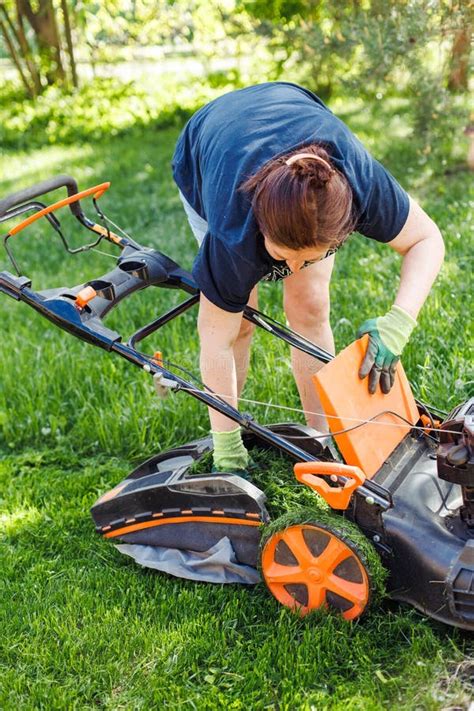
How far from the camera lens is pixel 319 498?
266cm

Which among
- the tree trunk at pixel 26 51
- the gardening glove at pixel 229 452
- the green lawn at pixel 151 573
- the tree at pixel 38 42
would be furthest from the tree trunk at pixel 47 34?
the gardening glove at pixel 229 452

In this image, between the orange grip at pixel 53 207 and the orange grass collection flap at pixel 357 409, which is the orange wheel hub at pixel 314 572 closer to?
the orange grass collection flap at pixel 357 409

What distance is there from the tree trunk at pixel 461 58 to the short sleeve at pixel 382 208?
315cm

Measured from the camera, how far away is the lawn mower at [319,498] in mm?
2295

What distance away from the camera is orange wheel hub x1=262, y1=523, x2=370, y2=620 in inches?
92.4

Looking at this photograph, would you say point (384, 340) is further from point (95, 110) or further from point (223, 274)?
point (95, 110)

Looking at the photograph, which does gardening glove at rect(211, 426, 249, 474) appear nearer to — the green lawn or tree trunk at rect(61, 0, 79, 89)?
the green lawn

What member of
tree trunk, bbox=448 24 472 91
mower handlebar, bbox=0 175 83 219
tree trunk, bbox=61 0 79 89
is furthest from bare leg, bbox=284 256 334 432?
tree trunk, bbox=61 0 79 89

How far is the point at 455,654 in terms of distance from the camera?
2.26 metres

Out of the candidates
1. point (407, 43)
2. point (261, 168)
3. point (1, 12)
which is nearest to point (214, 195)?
point (261, 168)

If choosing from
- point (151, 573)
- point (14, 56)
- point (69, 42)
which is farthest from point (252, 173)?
point (14, 56)

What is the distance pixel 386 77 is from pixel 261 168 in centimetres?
384

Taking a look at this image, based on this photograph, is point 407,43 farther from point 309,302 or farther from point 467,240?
point 309,302

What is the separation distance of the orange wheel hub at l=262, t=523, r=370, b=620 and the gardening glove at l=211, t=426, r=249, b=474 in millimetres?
349
